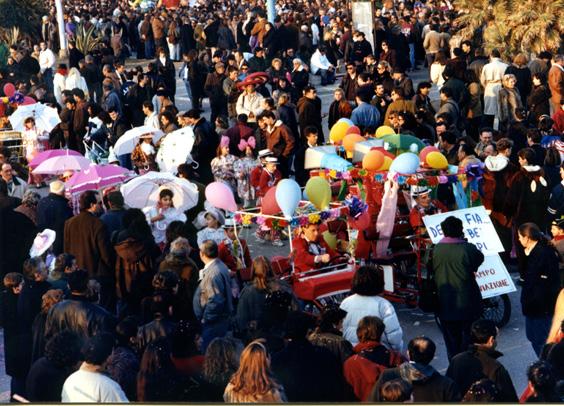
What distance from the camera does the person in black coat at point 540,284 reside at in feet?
31.8

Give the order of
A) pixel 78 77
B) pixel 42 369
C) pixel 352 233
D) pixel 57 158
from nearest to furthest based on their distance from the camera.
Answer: pixel 42 369
pixel 352 233
pixel 57 158
pixel 78 77

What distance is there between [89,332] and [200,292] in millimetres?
Answer: 1340

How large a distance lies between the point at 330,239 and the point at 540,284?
2.82m

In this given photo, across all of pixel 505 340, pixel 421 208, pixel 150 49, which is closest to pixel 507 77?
pixel 421 208

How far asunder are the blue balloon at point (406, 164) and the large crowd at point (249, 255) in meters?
0.28

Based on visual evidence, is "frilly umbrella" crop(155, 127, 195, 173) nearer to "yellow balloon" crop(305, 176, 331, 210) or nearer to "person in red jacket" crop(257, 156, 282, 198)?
"person in red jacket" crop(257, 156, 282, 198)

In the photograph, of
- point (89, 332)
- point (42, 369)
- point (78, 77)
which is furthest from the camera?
point (78, 77)

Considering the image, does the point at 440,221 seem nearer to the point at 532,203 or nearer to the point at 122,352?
the point at 532,203

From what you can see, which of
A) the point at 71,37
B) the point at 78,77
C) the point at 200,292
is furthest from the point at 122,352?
the point at 71,37

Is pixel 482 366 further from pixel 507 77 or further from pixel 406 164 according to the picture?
pixel 507 77

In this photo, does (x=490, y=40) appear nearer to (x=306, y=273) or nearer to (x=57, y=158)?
(x=57, y=158)

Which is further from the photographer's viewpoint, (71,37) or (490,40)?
(71,37)

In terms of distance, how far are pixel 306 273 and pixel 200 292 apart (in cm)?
146

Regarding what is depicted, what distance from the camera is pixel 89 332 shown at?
9.05 m
